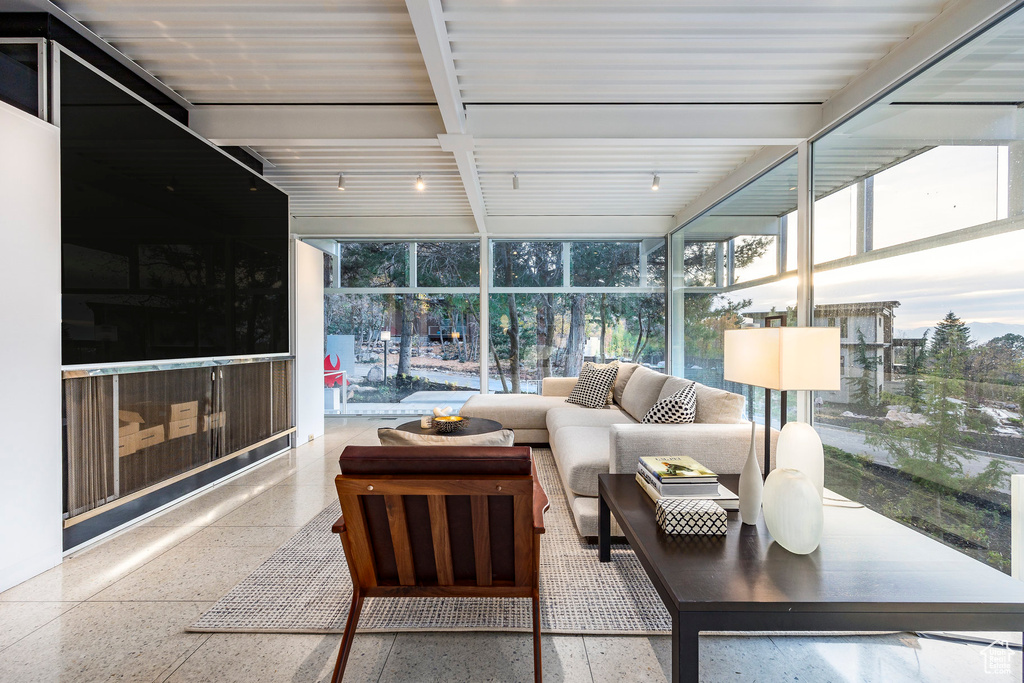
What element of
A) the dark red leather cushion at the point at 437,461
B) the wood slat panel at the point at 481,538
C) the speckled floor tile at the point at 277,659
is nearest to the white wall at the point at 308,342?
the speckled floor tile at the point at 277,659

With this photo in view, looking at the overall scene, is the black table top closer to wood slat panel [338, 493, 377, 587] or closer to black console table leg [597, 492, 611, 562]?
black console table leg [597, 492, 611, 562]

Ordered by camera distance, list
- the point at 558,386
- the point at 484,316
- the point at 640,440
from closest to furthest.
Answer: the point at 640,440, the point at 558,386, the point at 484,316

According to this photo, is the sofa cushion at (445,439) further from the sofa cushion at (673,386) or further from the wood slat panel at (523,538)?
the sofa cushion at (673,386)

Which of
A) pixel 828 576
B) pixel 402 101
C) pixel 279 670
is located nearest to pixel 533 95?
pixel 402 101

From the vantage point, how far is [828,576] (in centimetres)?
148

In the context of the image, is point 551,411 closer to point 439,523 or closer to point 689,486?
point 689,486

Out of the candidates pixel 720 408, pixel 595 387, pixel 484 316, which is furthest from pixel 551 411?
pixel 484 316

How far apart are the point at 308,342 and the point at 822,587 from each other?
16.6ft

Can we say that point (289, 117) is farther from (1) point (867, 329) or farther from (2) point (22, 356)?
(1) point (867, 329)

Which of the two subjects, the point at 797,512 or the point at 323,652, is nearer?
the point at 797,512

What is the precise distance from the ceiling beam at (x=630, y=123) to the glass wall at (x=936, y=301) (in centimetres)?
58

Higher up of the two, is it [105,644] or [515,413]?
[515,413]

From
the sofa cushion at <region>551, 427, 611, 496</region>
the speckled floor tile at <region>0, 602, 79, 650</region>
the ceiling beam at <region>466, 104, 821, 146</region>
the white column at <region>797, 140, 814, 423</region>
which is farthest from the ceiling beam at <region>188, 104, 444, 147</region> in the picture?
the speckled floor tile at <region>0, 602, 79, 650</region>

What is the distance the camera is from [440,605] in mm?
2168
